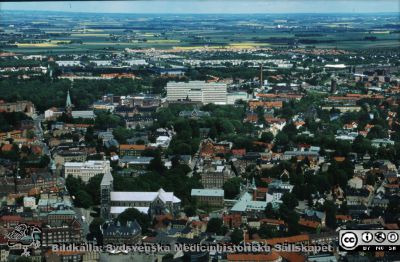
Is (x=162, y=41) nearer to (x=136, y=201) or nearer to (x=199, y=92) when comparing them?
(x=199, y=92)

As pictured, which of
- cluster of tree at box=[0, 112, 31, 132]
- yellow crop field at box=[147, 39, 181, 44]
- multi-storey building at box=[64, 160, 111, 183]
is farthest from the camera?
yellow crop field at box=[147, 39, 181, 44]

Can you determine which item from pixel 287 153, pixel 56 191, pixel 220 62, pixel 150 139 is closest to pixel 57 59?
pixel 220 62

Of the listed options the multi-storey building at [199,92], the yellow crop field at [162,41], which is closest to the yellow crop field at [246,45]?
the yellow crop field at [162,41]

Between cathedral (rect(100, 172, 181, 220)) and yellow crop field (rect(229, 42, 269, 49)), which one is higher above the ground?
cathedral (rect(100, 172, 181, 220))

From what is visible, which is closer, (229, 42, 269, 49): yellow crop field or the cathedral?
the cathedral

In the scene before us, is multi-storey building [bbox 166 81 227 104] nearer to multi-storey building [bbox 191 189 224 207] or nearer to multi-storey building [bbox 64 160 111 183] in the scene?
multi-storey building [bbox 64 160 111 183]

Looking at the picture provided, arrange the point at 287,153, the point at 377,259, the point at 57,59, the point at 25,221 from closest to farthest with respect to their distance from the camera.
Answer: the point at 377,259 < the point at 25,221 < the point at 287,153 < the point at 57,59

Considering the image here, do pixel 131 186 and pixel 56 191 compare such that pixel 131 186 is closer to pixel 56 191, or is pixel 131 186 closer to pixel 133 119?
pixel 56 191

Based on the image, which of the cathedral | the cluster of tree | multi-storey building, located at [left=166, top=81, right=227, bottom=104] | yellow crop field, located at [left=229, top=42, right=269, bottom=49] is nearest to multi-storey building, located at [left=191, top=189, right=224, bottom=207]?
the cathedral

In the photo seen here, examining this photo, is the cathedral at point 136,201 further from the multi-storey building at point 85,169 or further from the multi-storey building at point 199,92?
the multi-storey building at point 199,92

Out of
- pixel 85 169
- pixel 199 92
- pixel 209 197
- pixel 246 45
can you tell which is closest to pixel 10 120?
pixel 85 169

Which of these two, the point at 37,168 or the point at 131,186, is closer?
the point at 131,186
